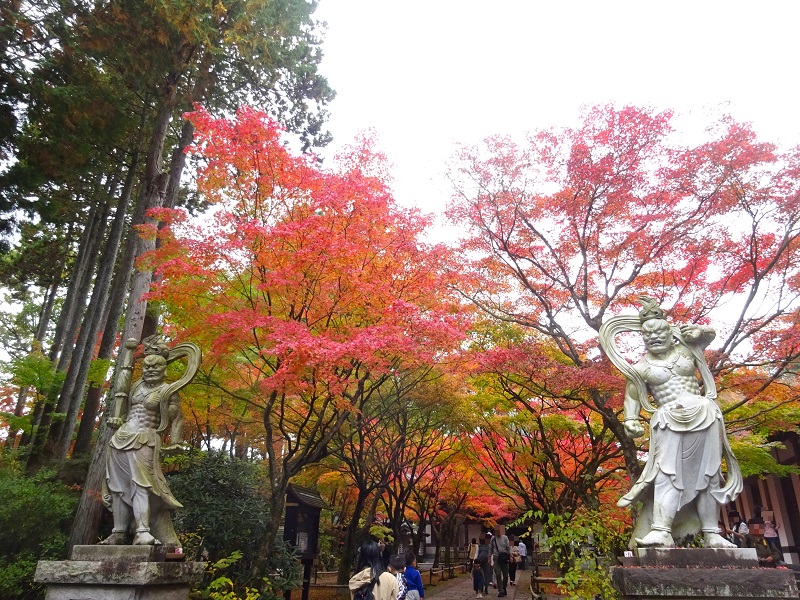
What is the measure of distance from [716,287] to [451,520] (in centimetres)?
1934

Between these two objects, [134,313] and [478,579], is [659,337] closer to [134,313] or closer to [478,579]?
[134,313]

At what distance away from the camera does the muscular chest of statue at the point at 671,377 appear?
203 inches

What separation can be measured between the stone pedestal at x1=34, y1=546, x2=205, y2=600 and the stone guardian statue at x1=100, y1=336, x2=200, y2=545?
0.53 feet

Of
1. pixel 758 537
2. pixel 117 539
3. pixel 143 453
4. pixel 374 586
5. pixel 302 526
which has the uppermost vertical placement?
pixel 143 453

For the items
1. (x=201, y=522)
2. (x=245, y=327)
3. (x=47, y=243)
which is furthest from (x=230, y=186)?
(x=47, y=243)

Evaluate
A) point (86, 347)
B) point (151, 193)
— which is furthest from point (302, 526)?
point (86, 347)

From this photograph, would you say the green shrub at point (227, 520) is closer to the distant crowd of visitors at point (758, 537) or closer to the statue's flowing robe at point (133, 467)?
the statue's flowing robe at point (133, 467)

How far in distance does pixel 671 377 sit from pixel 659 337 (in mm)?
423

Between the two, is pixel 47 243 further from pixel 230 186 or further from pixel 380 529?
pixel 380 529

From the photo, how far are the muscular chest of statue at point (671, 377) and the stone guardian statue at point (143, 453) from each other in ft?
17.2

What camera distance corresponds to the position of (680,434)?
4.91 m

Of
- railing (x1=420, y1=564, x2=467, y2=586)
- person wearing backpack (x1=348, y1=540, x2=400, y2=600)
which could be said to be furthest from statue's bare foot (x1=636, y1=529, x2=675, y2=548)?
railing (x1=420, y1=564, x2=467, y2=586)

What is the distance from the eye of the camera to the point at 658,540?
4.58m

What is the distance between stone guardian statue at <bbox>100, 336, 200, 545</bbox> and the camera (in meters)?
5.82
